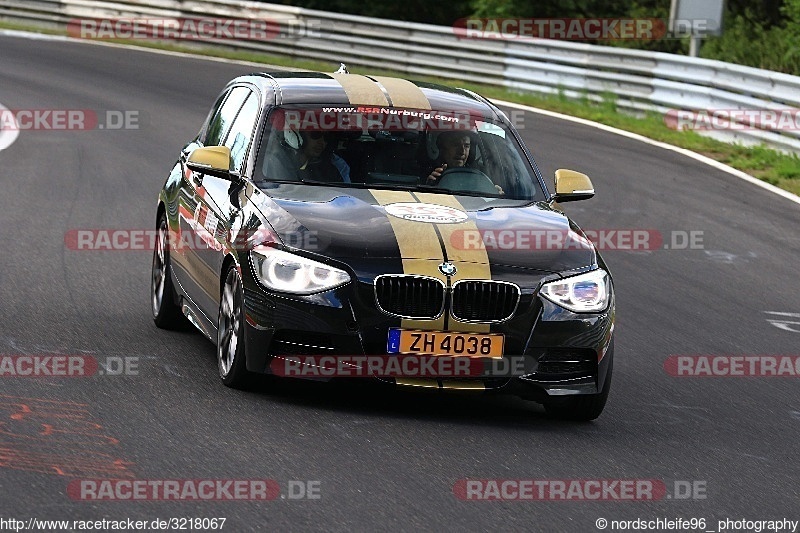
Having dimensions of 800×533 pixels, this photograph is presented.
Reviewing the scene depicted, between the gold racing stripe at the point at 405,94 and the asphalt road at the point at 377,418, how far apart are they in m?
1.78

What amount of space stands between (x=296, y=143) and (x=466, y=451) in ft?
7.94

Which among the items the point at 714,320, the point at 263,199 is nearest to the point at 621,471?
the point at 263,199

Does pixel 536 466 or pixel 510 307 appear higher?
pixel 510 307

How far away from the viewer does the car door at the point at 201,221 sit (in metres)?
8.81

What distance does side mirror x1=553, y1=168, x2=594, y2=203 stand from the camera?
9.09 metres

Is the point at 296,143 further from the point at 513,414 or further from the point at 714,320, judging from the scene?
the point at 714,320

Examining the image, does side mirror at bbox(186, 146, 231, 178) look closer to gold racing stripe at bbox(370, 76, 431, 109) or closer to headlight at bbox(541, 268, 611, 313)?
gold racing stripe at bbox(370, 76, 431, 109)

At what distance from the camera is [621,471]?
7.11 m

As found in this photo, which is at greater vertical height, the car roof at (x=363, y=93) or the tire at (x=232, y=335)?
the car roof at (x=363, y=93)

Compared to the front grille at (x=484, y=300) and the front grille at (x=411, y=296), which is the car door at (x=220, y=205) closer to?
the front grille at (x=411, y=296)
